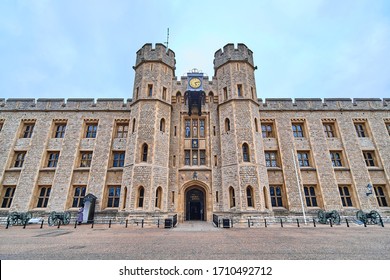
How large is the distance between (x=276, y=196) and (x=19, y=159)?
24.8 metres

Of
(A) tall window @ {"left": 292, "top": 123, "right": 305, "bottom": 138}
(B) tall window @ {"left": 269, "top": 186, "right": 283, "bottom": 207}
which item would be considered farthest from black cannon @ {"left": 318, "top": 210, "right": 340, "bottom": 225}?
(A) tall window @ {"left": 292, "top": 123, "right": 305, "bottom": 138}

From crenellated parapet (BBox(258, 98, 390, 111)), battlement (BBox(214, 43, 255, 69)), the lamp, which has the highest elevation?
battlement (BBox(214, 43, 255, 69))

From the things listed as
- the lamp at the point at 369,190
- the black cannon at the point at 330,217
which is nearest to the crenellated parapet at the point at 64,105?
the black cannon at the point at 330,217

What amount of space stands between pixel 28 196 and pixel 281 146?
23354mm

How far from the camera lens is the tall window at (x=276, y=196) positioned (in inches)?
635

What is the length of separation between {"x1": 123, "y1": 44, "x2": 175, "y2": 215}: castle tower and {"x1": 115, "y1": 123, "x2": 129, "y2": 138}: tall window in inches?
86.3

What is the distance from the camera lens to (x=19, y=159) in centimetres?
1767

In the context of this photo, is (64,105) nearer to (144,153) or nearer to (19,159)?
(19,159)

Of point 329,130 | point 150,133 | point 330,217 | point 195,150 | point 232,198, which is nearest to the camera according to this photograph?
point 330,217

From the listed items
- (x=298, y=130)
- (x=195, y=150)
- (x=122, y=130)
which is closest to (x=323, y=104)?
(x=298, y=130)

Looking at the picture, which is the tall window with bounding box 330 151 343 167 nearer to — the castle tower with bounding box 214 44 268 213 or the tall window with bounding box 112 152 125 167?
the castle tower with bounding box 214 44 268 213

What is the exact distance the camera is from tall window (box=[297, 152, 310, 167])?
17312 millimetres

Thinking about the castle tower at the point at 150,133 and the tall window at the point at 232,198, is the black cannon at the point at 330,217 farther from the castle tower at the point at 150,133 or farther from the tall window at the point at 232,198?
the castle tower at the point at 150,133

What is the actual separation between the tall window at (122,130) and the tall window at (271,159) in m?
14.3
